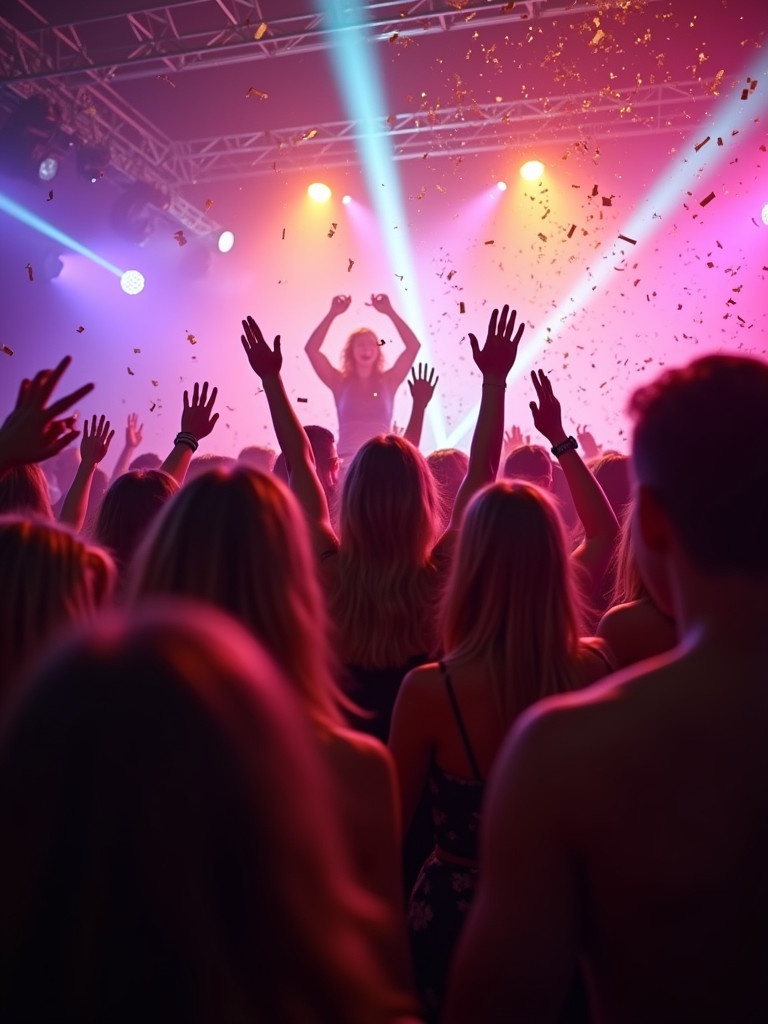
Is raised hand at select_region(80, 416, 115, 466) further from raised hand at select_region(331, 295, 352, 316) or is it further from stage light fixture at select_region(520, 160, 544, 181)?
stage light fixture at select_region(520, 160, 544, 181)

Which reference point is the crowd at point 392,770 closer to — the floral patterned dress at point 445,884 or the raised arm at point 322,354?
the floral patterned dress at point 445,884

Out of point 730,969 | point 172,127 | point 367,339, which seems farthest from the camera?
point 172,127

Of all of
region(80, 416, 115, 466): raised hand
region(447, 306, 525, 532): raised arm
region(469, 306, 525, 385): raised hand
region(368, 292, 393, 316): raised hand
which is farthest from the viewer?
region(368, 292, 393, 316): raised hand

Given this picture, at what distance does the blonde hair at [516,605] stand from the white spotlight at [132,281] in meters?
12.5

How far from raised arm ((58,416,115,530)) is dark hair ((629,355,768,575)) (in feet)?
8.38

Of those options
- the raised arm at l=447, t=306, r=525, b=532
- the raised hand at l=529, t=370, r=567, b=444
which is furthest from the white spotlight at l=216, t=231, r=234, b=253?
the raised hand at l=529, t=370, r=567, b=444

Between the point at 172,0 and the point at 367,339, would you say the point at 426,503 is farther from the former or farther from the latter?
the point at 172,0

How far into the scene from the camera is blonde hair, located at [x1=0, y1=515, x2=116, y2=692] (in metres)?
1.54

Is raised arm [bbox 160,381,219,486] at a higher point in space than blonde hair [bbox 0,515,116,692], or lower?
higher

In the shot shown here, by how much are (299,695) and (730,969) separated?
2.45ft

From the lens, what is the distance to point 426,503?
2658 mm

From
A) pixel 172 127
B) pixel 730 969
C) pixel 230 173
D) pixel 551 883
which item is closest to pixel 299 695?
pixel 551 883

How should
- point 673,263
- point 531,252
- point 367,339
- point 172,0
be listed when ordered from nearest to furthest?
1. point 367,339
2. point 172,0
3. point 673,263
4. point 531,252

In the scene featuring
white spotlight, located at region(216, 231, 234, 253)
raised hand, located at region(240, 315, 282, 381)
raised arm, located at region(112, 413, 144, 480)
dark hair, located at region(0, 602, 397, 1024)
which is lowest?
dark hair, located at region(0, 602, 397, 1024)
